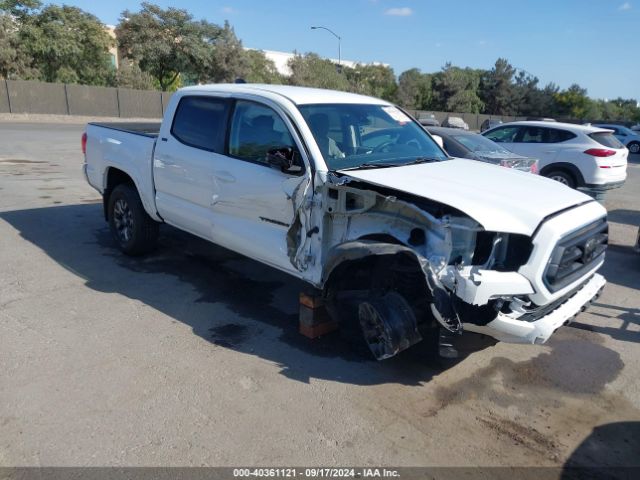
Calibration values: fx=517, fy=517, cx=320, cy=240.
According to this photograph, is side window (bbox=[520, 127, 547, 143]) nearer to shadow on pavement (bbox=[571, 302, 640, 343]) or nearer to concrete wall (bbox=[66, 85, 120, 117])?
shadow on pavement (bbox=[571, 302, 640, 343])

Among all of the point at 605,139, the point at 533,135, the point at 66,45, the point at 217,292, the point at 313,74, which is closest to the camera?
the point at 217,292

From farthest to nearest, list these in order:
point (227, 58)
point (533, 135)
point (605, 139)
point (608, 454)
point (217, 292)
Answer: point (227, 58)
point (533, 135)
point (605, 139)
point (217, 292)
point (608, 454)

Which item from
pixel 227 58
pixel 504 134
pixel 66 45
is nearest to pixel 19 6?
pixel 66 45

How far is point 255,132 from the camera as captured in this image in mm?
4586

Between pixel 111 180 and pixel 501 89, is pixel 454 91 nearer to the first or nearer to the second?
pixel 501 89

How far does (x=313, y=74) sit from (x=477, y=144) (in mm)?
47755

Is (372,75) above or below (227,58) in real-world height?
above

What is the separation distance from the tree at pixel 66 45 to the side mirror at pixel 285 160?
4061 cm

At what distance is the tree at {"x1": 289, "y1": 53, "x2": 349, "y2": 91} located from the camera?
52.8 metres

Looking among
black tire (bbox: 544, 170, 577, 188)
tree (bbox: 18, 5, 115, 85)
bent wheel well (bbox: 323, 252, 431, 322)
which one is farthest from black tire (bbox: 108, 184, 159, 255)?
tree (bbox: 18, 5, 115, 85)

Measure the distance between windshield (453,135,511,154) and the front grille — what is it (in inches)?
217

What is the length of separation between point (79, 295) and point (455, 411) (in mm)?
3702

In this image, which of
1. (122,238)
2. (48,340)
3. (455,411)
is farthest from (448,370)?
(122,238)

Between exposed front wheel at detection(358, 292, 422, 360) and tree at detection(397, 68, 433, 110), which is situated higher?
tree at detection(397, 68, 433, 110)
